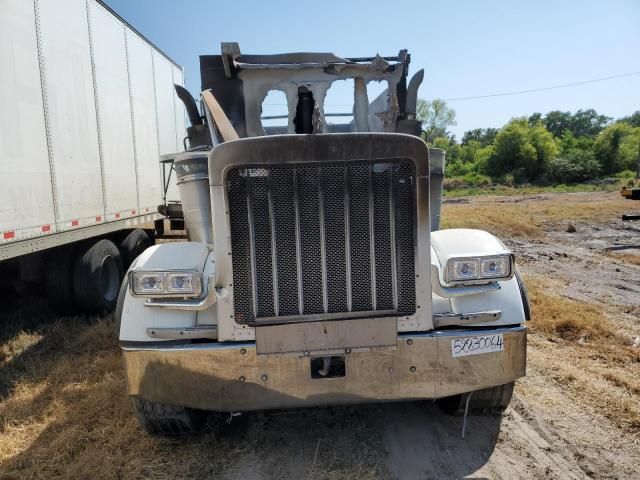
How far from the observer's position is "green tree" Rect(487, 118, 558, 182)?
1912 inches

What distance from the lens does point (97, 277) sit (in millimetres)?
5852

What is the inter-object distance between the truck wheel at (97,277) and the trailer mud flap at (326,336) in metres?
4.16

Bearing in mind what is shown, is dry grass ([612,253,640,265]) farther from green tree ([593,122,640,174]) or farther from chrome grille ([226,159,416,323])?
green tree ([593,122,640,174])

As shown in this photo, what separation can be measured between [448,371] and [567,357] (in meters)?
2.27

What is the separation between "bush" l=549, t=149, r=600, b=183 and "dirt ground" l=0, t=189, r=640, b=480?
154 feet

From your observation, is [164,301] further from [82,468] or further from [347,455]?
[347,455]

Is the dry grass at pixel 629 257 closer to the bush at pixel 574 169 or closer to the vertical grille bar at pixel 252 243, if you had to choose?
the vertical grille bar at pixel 252 243

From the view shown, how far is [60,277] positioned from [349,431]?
14.4ft

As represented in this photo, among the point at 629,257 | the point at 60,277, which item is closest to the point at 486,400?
the point at 60,277

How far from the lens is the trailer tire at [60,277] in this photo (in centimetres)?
569

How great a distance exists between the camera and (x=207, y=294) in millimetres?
2564

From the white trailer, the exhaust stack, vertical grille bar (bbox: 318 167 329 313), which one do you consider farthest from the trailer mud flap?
the white trailer

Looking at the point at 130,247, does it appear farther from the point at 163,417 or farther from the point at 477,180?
the point at 477,180

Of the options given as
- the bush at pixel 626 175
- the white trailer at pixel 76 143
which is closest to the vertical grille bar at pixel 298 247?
the white trailer at pixel 76 143
